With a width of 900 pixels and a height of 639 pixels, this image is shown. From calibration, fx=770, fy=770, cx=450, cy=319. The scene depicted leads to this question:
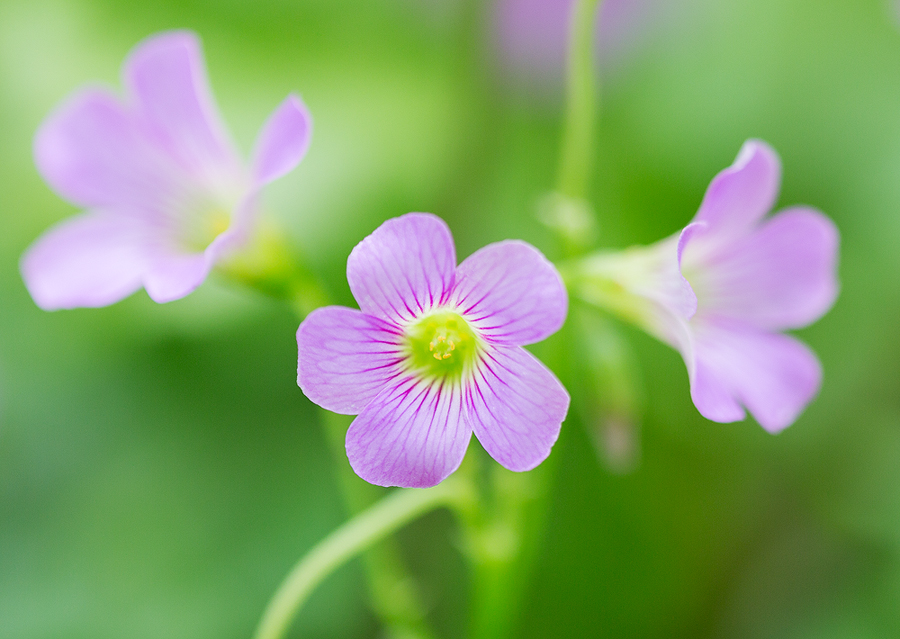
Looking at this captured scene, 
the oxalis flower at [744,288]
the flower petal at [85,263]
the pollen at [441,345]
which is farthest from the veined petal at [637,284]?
the flower petal at [85,263]

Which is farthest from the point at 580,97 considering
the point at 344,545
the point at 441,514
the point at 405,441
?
the point at 441,514

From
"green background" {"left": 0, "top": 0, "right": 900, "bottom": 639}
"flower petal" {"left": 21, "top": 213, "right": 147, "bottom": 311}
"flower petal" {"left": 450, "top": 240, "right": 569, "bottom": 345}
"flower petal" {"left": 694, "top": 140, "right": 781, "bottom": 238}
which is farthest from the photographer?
"green background" {"left": 0, "top": 0, "right": 900, "bottom": 639}

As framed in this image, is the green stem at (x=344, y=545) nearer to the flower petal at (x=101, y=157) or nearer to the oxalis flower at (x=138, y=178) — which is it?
the oxalis flower at (x=138, y=178)

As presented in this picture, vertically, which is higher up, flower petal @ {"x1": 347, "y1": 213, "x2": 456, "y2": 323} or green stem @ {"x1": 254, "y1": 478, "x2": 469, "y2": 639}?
flower petal @ {"x1": 347, "y1": 213, "x2": 456, "y2": 323}

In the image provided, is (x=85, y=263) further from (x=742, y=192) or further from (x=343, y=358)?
(x=742, y=192)

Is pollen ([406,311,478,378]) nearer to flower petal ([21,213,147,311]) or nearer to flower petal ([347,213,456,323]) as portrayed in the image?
flower petal ([347,213,456,323])

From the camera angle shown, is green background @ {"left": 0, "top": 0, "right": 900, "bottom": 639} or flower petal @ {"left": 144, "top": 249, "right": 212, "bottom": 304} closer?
flower petal @ {"left": 144, "top": 249, "right": 212, "bottom": 304}

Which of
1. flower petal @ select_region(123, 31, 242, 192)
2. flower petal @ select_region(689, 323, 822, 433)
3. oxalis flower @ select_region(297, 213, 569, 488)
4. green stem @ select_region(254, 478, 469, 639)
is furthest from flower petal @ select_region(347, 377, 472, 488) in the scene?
flower petal @ select_region(123, 31, 242, 192)
